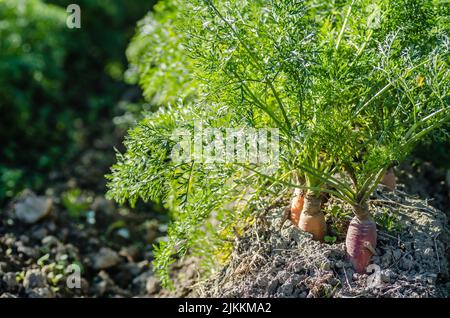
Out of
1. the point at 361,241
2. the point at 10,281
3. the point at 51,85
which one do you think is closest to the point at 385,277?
the point at 361,241

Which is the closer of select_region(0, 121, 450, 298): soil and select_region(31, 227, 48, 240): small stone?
select_region(0, 121, 450, 298): soil

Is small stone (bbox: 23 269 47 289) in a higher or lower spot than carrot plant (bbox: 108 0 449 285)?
lower

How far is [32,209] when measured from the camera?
3.37 m

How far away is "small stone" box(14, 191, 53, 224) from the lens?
3.33 m

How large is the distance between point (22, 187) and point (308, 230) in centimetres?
203

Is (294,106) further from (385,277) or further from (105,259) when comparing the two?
(105,259)

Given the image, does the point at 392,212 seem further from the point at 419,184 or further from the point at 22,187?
the point at 22,187

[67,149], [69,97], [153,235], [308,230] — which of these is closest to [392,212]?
[308,230]

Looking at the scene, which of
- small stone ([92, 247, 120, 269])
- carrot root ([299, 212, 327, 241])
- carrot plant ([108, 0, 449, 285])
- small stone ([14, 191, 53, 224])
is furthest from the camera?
small stone ([14, 191, 53, 224])

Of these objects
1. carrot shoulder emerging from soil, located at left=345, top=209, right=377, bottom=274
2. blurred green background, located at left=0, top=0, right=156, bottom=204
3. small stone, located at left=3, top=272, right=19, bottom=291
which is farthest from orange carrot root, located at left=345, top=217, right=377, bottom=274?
blurred green background, located at left=0, top=0, right=156, bottom=204

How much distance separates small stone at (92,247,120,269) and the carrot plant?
866 millimetres

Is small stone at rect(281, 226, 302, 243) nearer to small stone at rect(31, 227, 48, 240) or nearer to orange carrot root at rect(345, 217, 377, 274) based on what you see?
→ orange carrot root at rect(345, 217, 377, 274)

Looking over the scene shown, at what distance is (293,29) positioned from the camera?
222 centimetres

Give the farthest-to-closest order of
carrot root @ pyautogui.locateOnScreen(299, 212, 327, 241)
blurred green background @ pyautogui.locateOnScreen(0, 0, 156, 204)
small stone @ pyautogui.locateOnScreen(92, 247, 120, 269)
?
blurred green background @ pyautogui.locateOnScreen(0, 0, 156, 204), small stone @ pyautogui.locateOnScreen(92, 247, 120, 269), carrot root @ pyautogui.locateOnScreen(299, 212, 327, 241)
